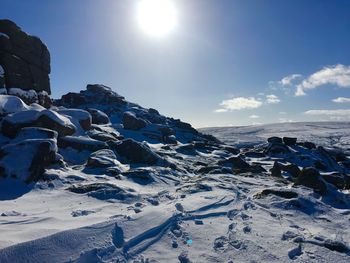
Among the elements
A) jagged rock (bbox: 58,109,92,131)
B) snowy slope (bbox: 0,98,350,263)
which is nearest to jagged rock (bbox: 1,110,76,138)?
snowy slope (bbox: 0,98,350,263)

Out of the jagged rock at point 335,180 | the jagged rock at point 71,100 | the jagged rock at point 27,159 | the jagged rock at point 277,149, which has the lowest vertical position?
the jagged rock at point 335,180

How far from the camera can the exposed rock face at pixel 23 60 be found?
118ft

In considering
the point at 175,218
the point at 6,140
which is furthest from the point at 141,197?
the point at 6,140

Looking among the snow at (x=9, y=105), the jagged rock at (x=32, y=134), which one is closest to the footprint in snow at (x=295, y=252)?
the jagged rock at (x=32, y=134)

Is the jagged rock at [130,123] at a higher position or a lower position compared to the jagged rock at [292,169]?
higher

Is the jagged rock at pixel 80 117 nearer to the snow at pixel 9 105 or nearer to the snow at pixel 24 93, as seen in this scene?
the snow at pixel 24 93

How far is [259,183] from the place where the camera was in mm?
22641

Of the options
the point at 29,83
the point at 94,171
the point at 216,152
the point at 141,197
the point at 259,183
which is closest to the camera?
the point at 141,197

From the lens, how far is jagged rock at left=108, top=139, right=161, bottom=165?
88.8 feet

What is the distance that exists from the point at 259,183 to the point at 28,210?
16.0 meters

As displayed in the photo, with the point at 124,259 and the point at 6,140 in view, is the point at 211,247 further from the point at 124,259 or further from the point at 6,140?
the point at 6,140

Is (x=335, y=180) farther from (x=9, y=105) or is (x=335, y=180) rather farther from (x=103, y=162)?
(x=9, y=105)

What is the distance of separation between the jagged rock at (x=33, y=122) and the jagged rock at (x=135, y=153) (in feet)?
16.6

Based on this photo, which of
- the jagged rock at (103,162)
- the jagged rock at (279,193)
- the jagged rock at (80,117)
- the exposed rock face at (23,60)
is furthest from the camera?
the exposed rock face at (23,60)
